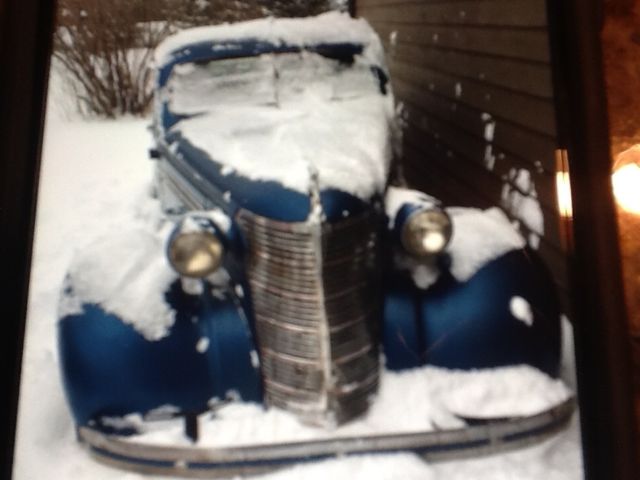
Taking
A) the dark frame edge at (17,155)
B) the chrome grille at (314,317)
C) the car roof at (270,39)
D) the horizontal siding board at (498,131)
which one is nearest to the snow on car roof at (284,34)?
the car roof at (270,39)

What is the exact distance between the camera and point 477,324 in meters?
1.14

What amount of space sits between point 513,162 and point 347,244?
408mm

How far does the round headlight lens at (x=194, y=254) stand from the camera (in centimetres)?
103

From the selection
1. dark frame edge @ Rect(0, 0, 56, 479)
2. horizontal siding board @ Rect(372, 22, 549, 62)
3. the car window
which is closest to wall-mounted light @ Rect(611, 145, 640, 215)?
horizontal siding board @ Rect(372, 22, 549, 62)

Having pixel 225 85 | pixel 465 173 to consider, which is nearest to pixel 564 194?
pixel 465 173

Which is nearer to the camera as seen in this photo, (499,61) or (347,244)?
(347,244)

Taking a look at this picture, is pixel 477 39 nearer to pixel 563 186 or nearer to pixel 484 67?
pixel 484 67

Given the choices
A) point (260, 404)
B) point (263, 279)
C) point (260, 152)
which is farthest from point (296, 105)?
point (260, 404)

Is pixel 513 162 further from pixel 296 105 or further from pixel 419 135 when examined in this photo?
pixel 296 105

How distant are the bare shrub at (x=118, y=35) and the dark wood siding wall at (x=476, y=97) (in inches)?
12.9

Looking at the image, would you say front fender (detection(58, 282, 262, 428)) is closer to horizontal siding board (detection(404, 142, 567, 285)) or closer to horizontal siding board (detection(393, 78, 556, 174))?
horizontal siding board (detection(404, 142, 567, 285))

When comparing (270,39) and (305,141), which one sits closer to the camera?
(305,141)

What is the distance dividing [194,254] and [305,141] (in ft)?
1.08

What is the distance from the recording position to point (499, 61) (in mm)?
1289
